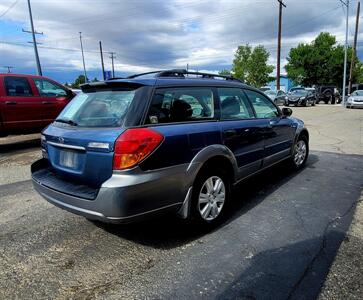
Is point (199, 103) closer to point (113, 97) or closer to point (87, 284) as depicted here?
point (113, 97)

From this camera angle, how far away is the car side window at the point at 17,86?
25.4 feet

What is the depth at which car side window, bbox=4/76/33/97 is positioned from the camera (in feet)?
25.4

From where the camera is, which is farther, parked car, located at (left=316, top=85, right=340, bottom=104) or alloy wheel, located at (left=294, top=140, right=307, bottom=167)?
parked car, located at (left=316, top=85, right=340, bottom=104)

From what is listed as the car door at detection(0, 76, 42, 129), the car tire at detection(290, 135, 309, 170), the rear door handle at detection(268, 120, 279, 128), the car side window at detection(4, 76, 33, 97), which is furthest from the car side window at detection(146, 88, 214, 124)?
the car side window at detection(4, 76, 33, 97)

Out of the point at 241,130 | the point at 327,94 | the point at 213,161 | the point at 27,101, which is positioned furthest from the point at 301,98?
the point at 213,161

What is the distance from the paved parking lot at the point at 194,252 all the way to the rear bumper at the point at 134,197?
0.45 m

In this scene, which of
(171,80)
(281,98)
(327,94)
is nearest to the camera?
(171,80)

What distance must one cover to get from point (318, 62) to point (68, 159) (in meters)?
62.8

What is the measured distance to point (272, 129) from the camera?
15.4ft

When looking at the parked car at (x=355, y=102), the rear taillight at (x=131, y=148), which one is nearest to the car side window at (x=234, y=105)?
the rear taillight at (x=131, y=148)

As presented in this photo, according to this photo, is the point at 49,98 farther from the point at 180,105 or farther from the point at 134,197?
the point at 134,197

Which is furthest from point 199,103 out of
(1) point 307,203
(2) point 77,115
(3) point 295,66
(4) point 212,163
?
(3) point 295,66

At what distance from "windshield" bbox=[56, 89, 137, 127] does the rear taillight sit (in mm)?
223

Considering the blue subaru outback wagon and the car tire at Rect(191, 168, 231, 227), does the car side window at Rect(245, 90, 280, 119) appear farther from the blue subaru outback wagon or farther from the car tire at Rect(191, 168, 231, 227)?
the car tire at Rect(191, 168, 231, 227)
